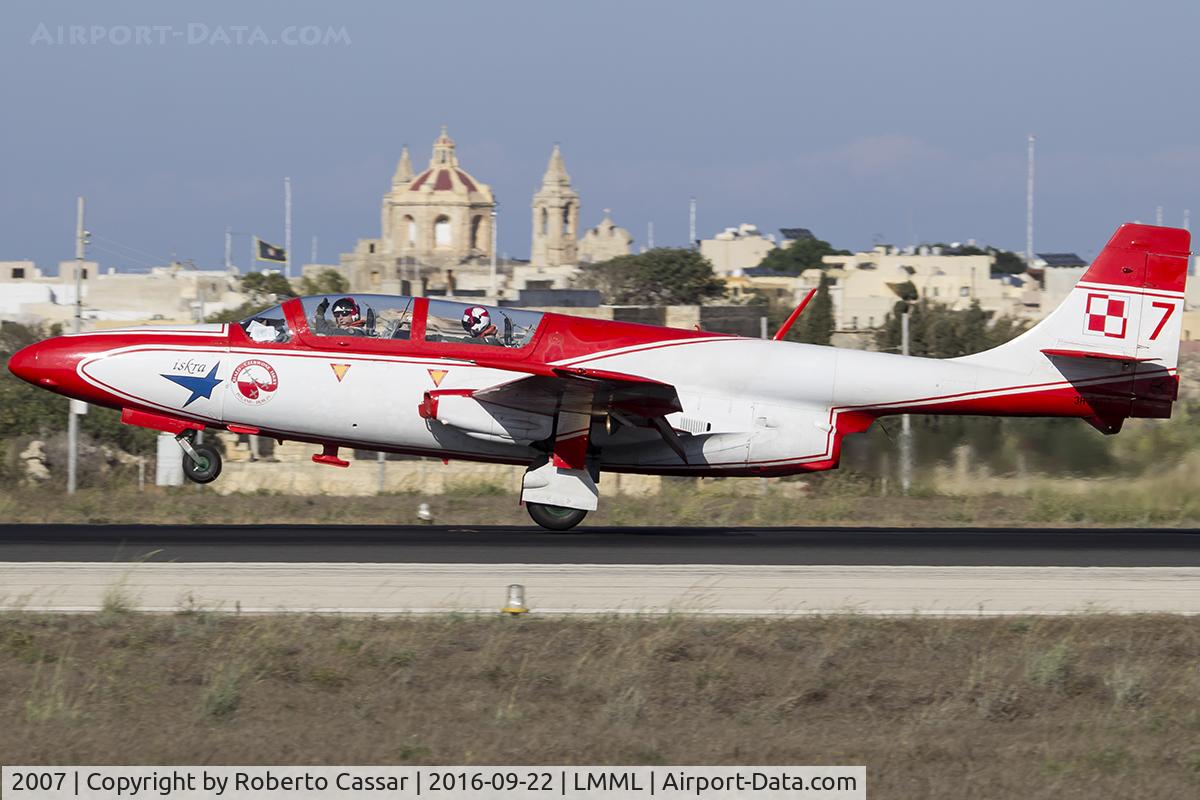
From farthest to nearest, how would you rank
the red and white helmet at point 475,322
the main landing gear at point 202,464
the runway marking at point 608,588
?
1. the main landing gear at point 202,464
2. the red and white helmet at point 475,322
3. the runway marking at point 608,588

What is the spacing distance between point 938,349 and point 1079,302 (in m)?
24.8

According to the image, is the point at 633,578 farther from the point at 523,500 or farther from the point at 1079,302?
the point at 1079,302

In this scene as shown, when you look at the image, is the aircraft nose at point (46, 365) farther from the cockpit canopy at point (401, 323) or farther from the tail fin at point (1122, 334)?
the tail fin at point (1122, 334)

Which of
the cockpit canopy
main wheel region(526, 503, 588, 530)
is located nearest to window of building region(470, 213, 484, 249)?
the cockpit canopy

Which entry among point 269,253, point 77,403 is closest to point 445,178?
point 269,253

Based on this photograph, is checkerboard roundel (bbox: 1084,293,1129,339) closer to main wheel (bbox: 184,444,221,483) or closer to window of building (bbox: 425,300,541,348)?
window of building (bbox: 425,300,541,348)

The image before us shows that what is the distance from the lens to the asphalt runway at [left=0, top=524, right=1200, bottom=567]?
1509 centimetres

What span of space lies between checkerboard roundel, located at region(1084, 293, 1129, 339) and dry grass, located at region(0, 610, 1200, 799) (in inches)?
279

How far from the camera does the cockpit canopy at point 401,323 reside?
1758cm

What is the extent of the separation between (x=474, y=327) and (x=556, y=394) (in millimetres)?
1420

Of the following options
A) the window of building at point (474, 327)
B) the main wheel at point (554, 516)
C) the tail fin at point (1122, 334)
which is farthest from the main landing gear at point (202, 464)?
the tail fin at point (1122, 334)

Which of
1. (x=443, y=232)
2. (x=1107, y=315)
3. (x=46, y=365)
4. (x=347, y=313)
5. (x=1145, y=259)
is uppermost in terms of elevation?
(x=443, y=232)

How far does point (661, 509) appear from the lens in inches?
890

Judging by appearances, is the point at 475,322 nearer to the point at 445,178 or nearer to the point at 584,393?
the point at 584,393
